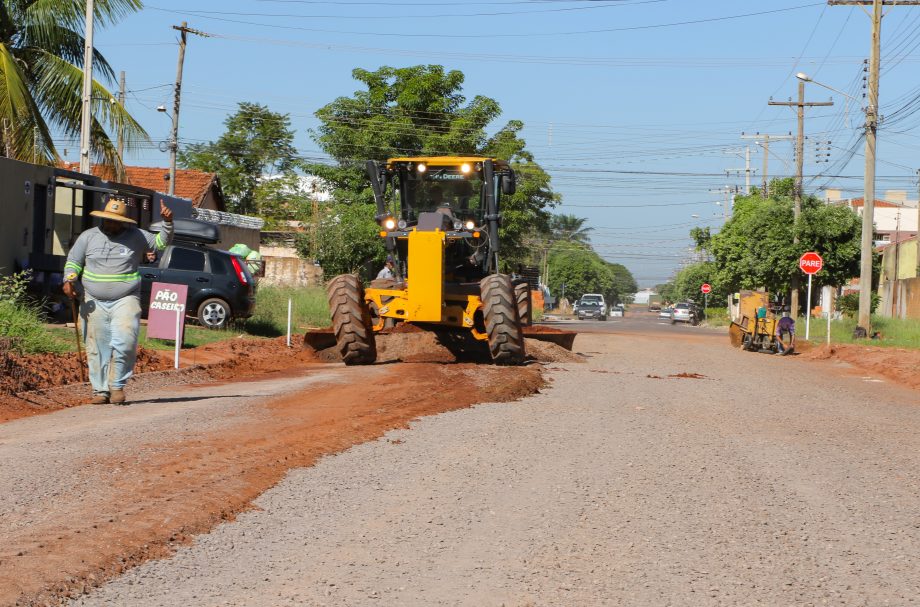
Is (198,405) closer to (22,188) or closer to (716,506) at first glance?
(716,506)

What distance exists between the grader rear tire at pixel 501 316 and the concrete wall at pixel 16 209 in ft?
27.8

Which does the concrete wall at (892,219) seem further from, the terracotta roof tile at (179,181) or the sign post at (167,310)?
the sign post at (167,310)

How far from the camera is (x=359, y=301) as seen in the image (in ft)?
59.2

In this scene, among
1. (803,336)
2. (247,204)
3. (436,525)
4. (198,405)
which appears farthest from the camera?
(247,204)

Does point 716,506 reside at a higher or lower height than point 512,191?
lower

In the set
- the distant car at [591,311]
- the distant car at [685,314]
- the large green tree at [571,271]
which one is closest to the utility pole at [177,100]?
the distant car at [591,311]

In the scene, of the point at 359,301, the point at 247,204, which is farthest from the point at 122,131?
the point at 247,204

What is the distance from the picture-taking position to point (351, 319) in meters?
17.9

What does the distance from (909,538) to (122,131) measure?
21883 mm

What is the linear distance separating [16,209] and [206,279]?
3.91 meters

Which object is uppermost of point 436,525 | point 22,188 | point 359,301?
point 22,188

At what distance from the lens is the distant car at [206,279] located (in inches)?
893

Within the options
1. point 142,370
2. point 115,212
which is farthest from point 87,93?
point 115,212

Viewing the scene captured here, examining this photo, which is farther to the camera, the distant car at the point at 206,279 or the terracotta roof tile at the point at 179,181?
the terracotta roof tile at the point at 179,181
